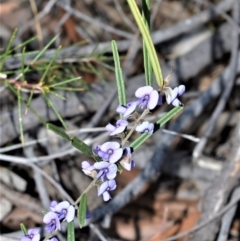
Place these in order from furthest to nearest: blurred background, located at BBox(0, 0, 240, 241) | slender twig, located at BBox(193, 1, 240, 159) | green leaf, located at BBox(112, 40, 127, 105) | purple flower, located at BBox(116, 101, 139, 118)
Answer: slender twig, located at BBox(193, 1, 240, 159)
blurred background, located at BBox(0, 0, 240, 241)
green leaf, located at BBox(112, 40, 127, 105)
purple flower, located at BBox(116, 101, 139, 118)

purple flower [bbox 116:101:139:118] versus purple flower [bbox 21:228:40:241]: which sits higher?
purple flower [bbox 116:101:139:118]

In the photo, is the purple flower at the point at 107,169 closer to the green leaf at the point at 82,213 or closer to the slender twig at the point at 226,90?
the green leaf at the point at 82,213

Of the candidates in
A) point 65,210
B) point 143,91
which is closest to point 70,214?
point 65,210

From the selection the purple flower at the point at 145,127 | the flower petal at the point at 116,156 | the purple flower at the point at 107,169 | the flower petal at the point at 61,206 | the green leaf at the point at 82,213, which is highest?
the purple flower at the point at 145,127

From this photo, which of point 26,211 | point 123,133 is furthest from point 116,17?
point 123,133

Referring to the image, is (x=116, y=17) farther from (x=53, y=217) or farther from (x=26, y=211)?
(x=53, y=217)

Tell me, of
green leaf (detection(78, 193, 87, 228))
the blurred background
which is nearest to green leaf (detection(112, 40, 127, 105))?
green leaf (detection(78, 193, 87, 228))

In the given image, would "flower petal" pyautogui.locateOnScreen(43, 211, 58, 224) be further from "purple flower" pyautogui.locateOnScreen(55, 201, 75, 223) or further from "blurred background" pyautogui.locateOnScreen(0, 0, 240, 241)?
"blurred background" pyautogui.locateOnScreen(0, 0, 240, 241)

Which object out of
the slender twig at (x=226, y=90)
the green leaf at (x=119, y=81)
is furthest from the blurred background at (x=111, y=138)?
the green leaf at (x=119, y=81)
